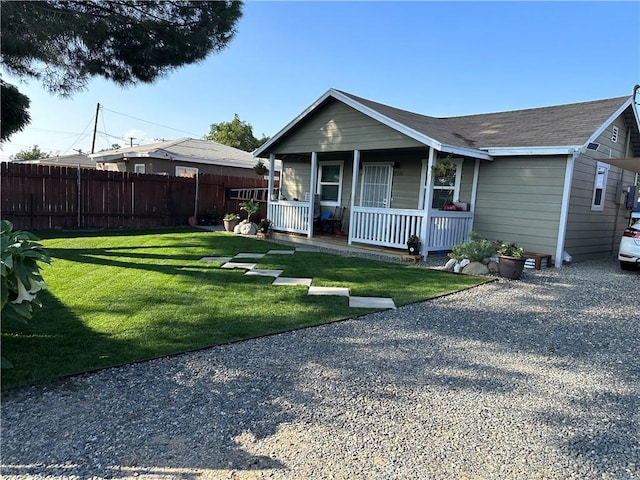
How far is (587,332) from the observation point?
4340mm

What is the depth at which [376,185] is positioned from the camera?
11359mm

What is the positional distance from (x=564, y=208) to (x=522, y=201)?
32.5 inches

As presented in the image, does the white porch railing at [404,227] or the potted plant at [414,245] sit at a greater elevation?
the white porch railing at [404,227]

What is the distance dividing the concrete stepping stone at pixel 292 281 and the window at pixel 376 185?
5.51 metres

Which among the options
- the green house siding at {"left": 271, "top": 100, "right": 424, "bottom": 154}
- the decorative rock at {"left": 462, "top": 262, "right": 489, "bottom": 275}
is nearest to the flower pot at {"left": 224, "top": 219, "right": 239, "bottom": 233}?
the green house siding at {"left": 271, "top": 100, "right": 424, "bottom": 154}

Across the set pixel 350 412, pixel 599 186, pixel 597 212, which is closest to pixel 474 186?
pixel 599 186

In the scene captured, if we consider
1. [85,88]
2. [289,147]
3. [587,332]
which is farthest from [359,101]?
[587,332]

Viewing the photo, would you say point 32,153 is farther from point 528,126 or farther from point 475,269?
point 475,269

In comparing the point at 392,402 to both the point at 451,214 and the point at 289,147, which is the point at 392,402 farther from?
the point at 289,147

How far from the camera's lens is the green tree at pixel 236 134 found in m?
37.8

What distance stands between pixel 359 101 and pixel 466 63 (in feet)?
17.8

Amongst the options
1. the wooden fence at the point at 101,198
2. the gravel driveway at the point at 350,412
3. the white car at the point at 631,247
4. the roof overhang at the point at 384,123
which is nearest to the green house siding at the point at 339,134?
the roof overhang at the point at 384,123

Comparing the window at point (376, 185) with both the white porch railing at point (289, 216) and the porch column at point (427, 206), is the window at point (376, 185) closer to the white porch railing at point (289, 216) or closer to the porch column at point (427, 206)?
the white porch railing at point (289, 216)

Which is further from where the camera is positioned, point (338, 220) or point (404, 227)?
point (338, 220)
